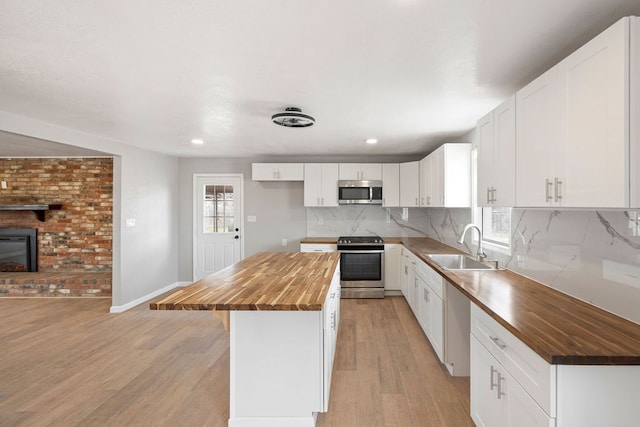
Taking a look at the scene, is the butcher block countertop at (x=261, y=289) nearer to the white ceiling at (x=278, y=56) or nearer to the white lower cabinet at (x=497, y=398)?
the white lower cabinet at (x=497, y=398)

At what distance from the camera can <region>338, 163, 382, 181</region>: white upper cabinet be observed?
516cm

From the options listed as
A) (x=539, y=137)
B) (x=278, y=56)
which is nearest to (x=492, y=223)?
(x=539, y=137)

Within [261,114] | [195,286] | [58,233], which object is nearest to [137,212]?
[58,233]

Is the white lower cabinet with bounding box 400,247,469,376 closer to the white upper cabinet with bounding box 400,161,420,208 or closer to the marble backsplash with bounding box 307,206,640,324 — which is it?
the marble backsplash with bounding box 307,206,640,324

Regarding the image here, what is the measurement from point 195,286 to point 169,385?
108 centimetres

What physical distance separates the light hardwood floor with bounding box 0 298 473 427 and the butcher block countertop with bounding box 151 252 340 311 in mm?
904

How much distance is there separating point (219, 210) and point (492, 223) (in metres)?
4.38

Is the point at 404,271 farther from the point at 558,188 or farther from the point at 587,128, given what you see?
the point at 587,128

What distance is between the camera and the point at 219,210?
5.74 meters

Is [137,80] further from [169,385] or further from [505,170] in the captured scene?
[505,170]

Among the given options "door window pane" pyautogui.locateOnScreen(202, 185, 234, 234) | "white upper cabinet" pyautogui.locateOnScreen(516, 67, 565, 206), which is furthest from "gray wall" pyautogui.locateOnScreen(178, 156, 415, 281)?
"white upper cabinet" pyautogui.locateOnScreen(516, 67, 565, 206)

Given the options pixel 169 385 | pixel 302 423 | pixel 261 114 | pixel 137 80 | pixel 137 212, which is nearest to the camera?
pixel 302 423

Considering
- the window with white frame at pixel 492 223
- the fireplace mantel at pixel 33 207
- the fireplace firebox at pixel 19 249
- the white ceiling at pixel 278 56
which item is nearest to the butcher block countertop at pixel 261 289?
the white ceiling at pixel 278 56

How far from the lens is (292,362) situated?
1.97 metres
